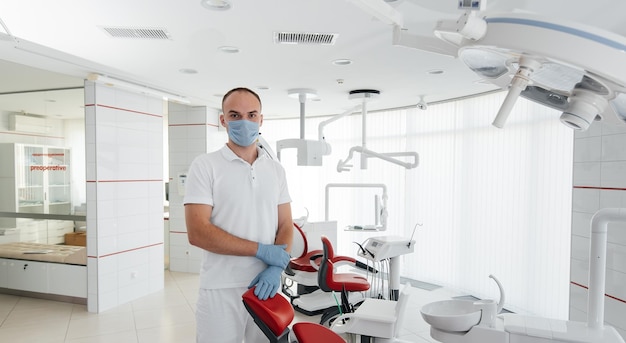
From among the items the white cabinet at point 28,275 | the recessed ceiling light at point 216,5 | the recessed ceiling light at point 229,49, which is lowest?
the white cabinet at point 28,275

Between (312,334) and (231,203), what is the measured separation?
58 cm

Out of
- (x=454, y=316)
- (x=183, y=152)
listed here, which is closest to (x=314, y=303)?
(x=454, y=316)

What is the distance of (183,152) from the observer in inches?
234

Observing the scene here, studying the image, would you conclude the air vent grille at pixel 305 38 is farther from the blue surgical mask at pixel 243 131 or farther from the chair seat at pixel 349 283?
the chair seat at pixel 349 283

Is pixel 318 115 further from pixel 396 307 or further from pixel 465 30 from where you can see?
pixel 465 30

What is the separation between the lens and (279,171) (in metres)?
1.80

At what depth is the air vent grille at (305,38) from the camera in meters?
2.73

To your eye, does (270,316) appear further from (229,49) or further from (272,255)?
(229,49)

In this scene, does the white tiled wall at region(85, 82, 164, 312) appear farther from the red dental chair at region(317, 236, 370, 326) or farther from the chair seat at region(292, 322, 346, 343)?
the chair seat at region(292, 322, 346, 343)

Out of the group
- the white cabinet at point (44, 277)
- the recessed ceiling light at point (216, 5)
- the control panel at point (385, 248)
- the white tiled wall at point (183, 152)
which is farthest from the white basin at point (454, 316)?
the white tiled wall at point (183, 152)

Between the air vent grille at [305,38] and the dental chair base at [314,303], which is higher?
the air vent grille at [305,38]

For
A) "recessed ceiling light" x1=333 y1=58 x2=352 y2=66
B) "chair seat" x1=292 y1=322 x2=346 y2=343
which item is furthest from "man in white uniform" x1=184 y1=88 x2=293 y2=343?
"recessed ceiling light" x1=333 y1=58 x2=352 y2=66

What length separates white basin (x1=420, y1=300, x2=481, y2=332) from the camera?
5.64ft

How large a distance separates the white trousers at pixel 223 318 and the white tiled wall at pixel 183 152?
450 cm
